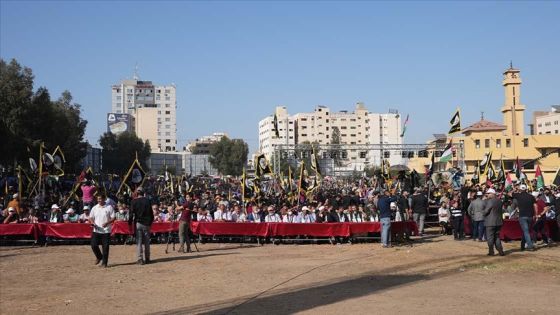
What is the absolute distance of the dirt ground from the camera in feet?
31.9

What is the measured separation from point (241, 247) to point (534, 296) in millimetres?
11322

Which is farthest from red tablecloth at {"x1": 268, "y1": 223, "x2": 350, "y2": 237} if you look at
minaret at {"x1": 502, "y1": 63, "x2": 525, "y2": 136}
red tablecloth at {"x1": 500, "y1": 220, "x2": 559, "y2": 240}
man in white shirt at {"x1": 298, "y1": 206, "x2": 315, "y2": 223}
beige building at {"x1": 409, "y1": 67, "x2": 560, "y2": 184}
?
minaret at {"x1": 502, "y1": 63, "x2": 525, "y2": 136}

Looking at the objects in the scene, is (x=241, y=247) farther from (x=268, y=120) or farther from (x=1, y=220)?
(x=268, y=120)

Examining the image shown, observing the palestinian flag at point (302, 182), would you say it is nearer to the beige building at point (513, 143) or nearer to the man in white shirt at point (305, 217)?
the man in white shirt at point (305, 217)

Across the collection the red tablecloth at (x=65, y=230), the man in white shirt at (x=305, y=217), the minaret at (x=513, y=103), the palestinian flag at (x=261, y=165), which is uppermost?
the minaret at (x=513, y=103)

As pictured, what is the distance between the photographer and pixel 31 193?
29859mm

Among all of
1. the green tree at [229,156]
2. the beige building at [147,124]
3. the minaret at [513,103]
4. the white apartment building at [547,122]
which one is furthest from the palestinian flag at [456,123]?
the beige building at [147,124]

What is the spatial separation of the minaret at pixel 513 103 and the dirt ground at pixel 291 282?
2833 inches

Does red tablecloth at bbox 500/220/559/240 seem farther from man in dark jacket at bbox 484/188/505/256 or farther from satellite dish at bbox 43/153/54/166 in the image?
satellite dish at bbox 43/153/54/166

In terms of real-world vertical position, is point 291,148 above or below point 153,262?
above

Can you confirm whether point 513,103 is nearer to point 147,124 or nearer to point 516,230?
point 516,230

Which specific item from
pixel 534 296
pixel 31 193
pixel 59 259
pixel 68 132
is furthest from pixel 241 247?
pixel 68 132

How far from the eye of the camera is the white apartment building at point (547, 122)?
137125 millimetres

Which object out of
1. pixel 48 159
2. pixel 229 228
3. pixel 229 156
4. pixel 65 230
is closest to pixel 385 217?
pixel 229 228
